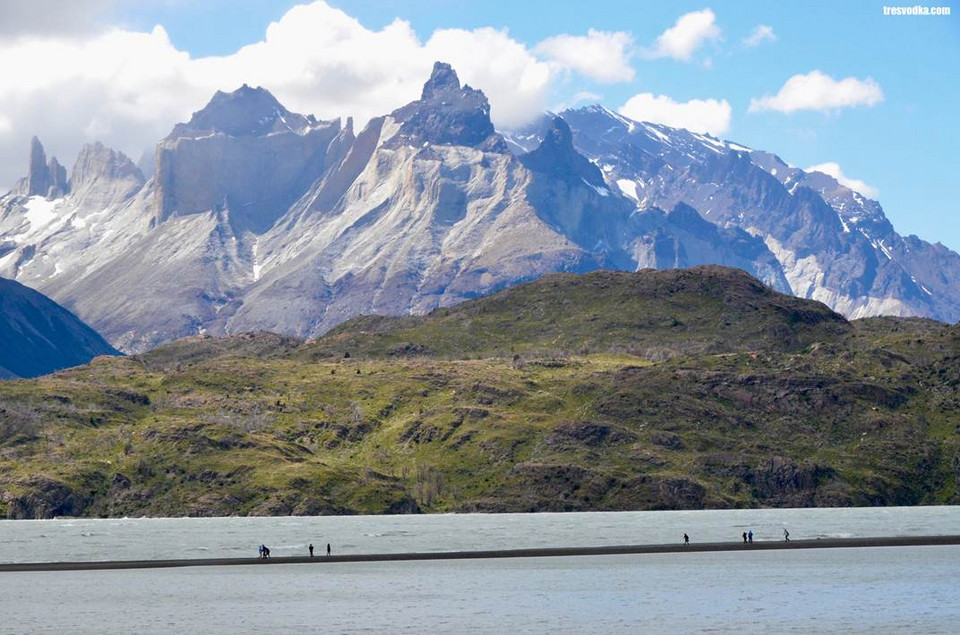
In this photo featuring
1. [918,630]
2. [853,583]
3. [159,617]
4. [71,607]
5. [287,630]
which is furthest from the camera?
[853,583]

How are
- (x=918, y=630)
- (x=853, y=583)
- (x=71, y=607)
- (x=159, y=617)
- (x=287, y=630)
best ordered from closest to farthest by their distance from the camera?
(x=918, y=630) → (x=287, y=630) → (x=159, y=617) → (x=71, y=607) → (x=853, y=583)

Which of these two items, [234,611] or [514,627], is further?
[234,611]

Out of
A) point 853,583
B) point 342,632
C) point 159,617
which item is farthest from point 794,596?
point 159,617

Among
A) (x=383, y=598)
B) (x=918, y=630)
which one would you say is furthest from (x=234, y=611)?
(x=918, y=630)

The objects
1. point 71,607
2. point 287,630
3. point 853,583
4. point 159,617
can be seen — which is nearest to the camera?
point 287,630

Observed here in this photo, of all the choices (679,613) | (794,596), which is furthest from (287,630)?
(794,596)

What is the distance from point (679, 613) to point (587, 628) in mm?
16835

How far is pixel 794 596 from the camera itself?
182875 mm

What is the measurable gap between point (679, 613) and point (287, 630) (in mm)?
47875

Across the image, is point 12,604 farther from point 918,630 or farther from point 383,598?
point 918,630

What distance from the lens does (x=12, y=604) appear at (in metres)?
185

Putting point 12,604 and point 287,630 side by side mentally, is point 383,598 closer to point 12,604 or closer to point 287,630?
point 287,630

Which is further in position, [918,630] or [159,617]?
[159,617]

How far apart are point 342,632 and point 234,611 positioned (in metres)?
28.3
